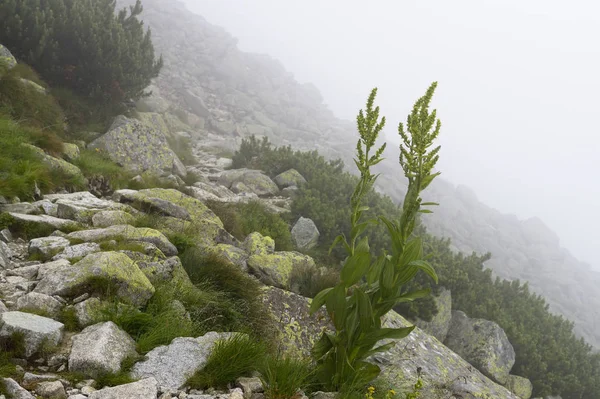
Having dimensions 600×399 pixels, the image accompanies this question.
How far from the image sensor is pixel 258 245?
723cm

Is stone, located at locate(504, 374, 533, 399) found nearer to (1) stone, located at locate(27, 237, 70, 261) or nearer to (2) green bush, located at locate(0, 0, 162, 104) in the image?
(1) stone, located at locate(27, 237, 70, 261)

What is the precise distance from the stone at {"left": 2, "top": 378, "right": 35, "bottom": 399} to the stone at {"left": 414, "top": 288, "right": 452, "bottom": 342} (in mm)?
8479

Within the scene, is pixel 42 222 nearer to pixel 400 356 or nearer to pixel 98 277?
pixel 98 277

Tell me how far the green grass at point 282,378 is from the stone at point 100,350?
3.74 ft

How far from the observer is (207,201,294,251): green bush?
8.34 m

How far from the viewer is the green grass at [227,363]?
10.2ft

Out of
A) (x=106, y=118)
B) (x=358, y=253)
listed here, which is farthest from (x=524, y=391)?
(x=106, y=118)

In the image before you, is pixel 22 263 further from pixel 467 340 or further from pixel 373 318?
pixel 467 340

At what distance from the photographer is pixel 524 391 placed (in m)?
9.57

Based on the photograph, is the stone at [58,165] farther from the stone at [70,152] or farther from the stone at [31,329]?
the stone at [31,329]

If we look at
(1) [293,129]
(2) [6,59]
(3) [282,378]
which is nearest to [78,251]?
(3) [282,378]

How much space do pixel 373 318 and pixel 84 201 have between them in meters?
5.38

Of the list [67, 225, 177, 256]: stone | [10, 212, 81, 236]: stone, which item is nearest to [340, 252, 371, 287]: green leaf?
[67, 225, 177, 256]: stone

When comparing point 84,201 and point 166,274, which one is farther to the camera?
point 84,201
